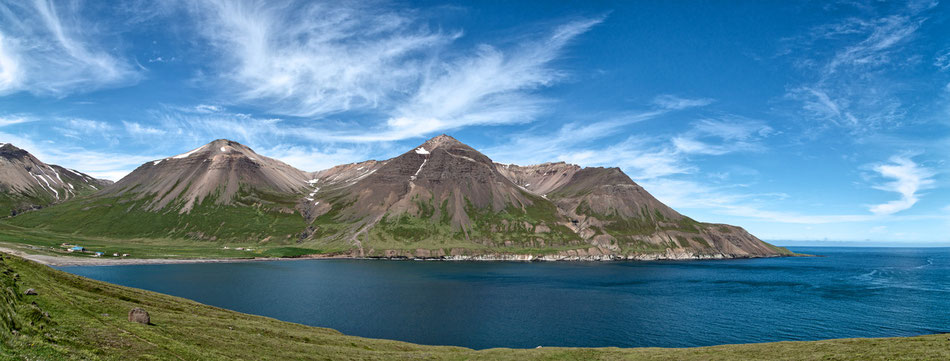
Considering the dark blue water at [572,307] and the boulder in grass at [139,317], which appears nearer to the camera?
the boulder in grass at [139,317]

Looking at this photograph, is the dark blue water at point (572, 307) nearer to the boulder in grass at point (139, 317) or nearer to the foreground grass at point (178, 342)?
the foreground grass at point (178, 342)

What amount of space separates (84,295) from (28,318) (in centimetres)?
2771

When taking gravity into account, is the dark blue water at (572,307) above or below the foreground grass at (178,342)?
below

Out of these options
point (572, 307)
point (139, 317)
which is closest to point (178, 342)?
point (139, 317)

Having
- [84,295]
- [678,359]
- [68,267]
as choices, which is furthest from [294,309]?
[68,267]

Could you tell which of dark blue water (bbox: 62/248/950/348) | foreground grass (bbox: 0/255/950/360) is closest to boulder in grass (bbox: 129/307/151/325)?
foreground grass (bbox: 0/255/950/360)

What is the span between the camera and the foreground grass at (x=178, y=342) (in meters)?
30.4

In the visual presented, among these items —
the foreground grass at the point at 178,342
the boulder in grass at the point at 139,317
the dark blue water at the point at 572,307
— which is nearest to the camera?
the foreground grass at the point at 178,342

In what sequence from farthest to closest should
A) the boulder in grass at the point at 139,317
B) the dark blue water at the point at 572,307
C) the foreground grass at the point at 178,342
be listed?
the dark blue water at the point at 572,307 → the boulder in grass at the point at 139,317 → the foreground grass at the point at 178,342

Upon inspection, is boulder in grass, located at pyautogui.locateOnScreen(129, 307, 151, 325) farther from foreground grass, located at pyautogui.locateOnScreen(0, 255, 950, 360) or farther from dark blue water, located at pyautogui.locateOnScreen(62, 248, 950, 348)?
dark blue water, located at pyautogui.locateOnScreen(62, 248, 950, 348)

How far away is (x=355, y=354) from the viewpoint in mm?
57719

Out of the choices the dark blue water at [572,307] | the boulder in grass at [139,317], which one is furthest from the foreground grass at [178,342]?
the dark blue water at [572,307]

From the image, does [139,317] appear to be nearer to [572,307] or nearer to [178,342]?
[178,342]

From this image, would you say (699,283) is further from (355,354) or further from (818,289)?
(355,354)
